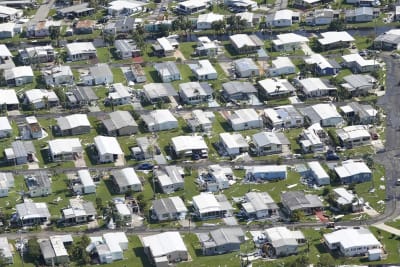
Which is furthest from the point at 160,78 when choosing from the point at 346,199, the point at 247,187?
the point at 346,199

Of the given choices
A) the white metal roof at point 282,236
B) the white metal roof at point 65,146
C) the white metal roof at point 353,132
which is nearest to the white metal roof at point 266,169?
the white metal roof at point 353,132

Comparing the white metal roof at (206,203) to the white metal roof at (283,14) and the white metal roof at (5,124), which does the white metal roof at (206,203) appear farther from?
the white metal roof at (283,14)

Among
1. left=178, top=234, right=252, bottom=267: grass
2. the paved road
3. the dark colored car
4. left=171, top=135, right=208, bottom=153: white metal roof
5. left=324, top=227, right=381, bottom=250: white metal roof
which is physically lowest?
left=178, top=234, right=252, bottom=267: grass

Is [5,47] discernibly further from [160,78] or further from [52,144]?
[52,144]

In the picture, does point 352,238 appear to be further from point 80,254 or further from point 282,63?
point 282,63

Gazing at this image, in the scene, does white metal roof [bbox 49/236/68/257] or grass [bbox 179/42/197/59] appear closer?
white metal roof [bbox 49/236/68/257]

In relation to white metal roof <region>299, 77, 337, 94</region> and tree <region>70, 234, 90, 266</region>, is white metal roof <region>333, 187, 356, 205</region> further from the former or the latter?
tree <region>70, 234, 90, 266</region>

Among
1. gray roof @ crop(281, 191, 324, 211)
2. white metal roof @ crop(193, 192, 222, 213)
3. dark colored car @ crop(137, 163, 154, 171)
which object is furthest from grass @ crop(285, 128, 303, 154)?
dark colored car @ crop(137, 163, 154, 171)

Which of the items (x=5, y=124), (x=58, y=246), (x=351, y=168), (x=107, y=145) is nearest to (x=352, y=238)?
(x=351, y=168)
